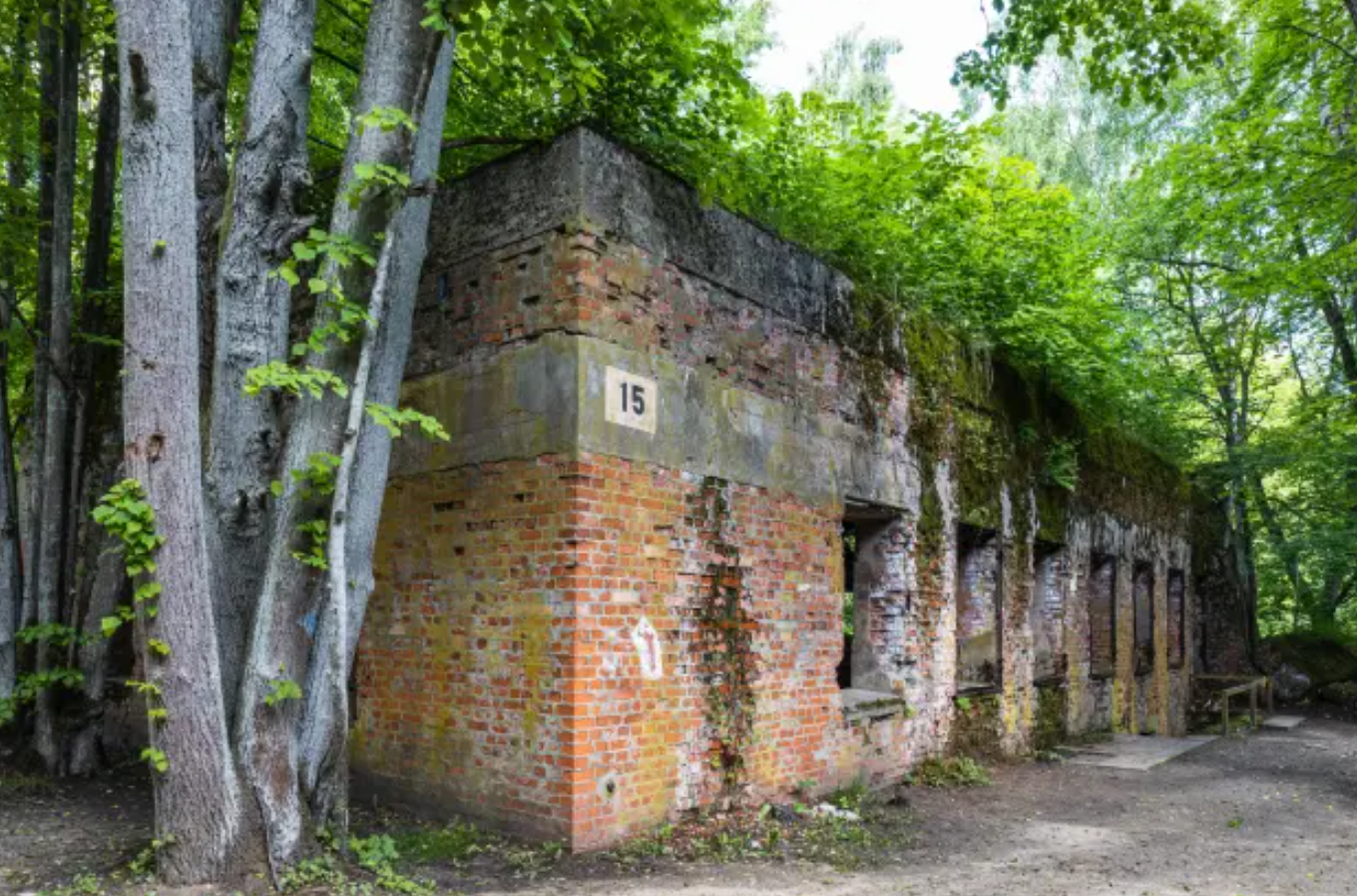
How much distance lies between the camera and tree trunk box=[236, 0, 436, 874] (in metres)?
4.64

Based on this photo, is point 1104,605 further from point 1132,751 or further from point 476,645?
point 476,645

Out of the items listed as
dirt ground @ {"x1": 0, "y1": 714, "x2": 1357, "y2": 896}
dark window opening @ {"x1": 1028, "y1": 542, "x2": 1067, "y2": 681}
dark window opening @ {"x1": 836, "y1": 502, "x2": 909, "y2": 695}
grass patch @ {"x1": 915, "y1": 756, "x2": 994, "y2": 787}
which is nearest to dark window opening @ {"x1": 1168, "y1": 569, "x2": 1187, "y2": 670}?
dark window opening @ {"x1": 1028, "y1": 542, "x2": 1067, "y2": 681}

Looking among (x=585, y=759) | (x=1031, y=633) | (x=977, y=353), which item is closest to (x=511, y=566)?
(x=585, y=759)

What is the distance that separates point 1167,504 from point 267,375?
15.0 meters

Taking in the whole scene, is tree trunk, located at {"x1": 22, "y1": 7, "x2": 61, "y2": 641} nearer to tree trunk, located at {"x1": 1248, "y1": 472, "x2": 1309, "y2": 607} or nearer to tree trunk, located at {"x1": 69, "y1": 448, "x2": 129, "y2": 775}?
tree trunk, located at {"x1": 69, "y1": 448, "x2": 129, "y2": 775}

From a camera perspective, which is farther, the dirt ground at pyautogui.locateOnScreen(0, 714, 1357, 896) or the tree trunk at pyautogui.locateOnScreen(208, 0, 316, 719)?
the dirt ground at pyautogui.locateOnScreen(0, 714, 1357, 896)

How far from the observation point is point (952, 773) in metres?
8.77

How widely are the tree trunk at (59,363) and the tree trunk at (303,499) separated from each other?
385 cm

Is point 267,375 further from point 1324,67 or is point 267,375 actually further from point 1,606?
point 1324,67

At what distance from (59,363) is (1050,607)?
10206mm

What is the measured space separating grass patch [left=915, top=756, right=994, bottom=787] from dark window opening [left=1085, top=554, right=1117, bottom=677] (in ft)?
16.3

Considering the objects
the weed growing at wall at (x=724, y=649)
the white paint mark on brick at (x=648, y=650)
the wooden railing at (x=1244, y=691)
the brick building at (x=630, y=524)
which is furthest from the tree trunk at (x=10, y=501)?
the wooden railing at (x=1244, y=691)

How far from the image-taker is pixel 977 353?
10.1m

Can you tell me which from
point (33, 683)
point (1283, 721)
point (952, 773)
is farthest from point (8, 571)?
point (1283, 721)
